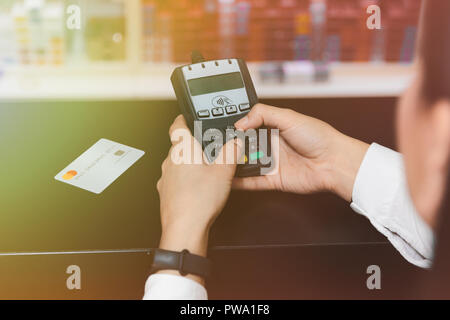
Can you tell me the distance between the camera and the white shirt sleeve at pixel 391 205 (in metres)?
0.61

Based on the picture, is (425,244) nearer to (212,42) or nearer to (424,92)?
(424,92)

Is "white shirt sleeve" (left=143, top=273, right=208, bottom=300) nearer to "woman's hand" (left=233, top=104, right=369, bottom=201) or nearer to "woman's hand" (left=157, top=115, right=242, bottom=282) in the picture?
"woman's hand" (left=157, top=115, right=242, bottom=282)

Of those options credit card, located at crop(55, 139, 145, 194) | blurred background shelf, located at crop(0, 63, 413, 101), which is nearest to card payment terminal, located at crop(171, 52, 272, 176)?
credit card, located at crop(55, 139, 145, 194)

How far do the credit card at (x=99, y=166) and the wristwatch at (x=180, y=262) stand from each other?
15 cm

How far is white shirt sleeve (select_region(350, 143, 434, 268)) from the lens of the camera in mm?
611

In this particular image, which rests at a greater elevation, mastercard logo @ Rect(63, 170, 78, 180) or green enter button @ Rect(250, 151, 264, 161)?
green enter button @ Rect(250, 151, 264, 161)

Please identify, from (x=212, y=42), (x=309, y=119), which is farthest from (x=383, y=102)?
(x=212, y=42)

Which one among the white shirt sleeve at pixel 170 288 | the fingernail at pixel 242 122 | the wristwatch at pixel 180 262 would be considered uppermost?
the fingernail at pixel 242 122

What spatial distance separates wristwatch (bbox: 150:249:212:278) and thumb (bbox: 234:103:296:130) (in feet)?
0.67

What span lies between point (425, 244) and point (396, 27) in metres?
1.37

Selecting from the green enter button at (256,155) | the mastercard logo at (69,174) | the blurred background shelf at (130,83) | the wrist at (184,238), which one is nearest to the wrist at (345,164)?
the green enter button at (256,155)

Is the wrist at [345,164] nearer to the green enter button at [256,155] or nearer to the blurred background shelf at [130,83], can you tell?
the green enter button at [256,155]

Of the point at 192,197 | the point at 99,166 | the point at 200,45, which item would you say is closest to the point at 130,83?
the point at 200,45

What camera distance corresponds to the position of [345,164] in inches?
27.8
